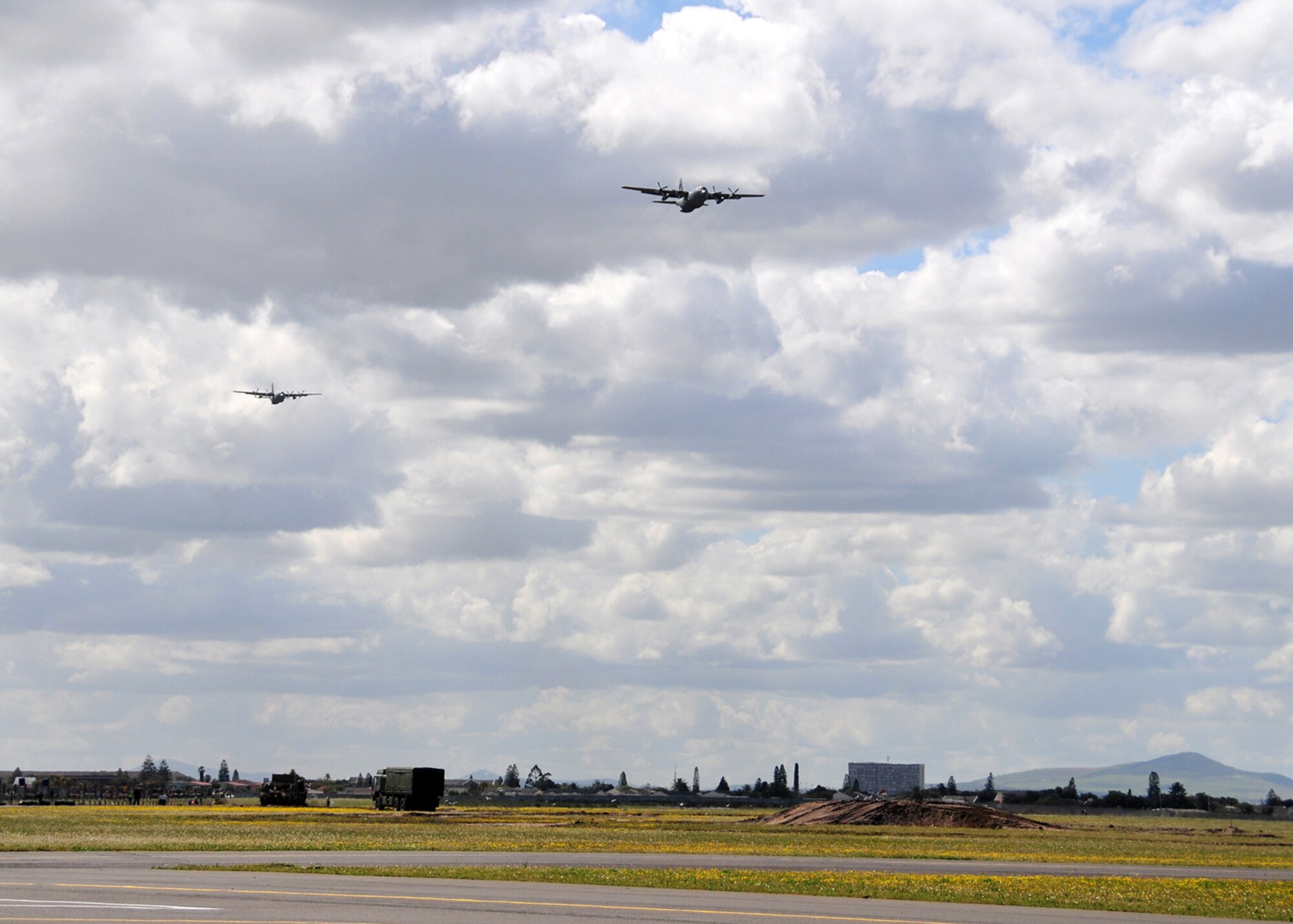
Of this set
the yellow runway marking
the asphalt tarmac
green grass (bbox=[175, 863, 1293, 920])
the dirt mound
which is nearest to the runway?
green grass (bbox=[175, 863, 1293, 920])

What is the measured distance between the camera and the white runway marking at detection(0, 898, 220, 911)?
99.6ft

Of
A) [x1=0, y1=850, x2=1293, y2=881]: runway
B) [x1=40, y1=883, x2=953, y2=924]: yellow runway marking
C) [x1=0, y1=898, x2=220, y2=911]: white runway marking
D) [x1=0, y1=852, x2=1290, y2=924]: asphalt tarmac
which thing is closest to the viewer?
[x1=0, y1=852, x2=1290, y2=924]: asphalt tarmac

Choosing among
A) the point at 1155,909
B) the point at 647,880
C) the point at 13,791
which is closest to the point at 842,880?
the point at 647,880

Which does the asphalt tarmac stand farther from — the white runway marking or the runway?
the runway

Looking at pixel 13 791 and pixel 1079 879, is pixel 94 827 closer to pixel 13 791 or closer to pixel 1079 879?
pixel 1079 879

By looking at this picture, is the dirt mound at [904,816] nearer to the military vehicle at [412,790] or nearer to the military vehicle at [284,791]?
the military vehicle at [412,790]

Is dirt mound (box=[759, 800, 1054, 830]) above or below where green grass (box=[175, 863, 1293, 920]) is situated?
below

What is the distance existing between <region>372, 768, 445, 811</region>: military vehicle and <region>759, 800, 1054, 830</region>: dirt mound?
28.8m

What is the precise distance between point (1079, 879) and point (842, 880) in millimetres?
9060

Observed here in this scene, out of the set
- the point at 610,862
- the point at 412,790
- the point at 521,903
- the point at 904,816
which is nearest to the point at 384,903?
the point at 521,903

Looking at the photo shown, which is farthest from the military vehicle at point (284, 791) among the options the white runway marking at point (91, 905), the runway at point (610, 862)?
the white runway marking at point (91, 905)

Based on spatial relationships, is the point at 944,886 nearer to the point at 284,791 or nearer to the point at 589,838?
the point at 589,838

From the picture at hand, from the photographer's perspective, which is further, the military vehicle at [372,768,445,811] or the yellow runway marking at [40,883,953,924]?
the military vehicle at [372,768,445,811]

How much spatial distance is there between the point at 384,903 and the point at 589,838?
43965mm
